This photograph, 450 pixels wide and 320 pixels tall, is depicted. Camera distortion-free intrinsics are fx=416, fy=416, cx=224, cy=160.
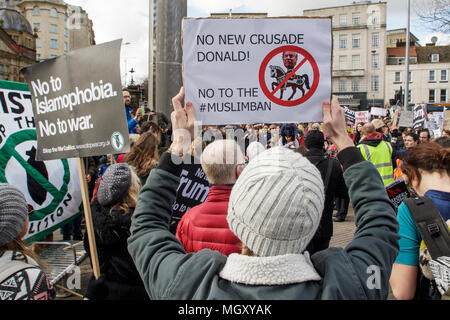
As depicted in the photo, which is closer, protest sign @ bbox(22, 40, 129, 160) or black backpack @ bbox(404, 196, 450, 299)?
black backpack @ bbox(404, 196, 450, 299)

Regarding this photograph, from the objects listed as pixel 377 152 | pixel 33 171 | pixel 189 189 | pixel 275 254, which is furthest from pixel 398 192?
pixel 377 152

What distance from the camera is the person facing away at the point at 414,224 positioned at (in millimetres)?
2277

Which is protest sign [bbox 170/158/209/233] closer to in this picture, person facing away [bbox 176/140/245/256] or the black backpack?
person facing away [bbox 176/140/245/256]

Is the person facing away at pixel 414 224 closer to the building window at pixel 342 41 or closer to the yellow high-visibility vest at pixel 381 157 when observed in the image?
the yellow high-visibility vest at pixel 381 157

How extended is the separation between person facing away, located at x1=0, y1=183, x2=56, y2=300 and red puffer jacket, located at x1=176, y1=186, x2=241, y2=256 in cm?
93

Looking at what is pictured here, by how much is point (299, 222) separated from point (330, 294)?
23 cm

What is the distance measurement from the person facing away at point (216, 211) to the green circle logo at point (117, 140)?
1.83ft

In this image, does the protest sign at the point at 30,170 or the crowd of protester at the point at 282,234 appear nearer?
the crowd of protester at the point at 282,234

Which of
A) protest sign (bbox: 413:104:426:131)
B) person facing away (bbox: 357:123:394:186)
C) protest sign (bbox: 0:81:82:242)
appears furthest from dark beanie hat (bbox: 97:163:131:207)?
protest sign (bbox: 413:104:426:131)

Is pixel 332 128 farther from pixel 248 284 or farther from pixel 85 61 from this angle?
pixel 85 61

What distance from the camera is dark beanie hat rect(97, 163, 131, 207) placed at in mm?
2912

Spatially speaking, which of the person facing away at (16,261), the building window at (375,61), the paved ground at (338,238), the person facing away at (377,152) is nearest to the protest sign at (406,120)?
the paved ground at (338,238)

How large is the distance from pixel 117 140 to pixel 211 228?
0.88 meters

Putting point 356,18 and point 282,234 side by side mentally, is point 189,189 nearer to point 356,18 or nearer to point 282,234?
point 282,234
